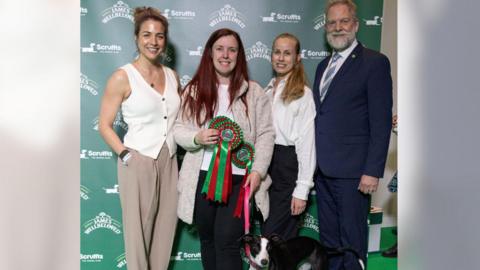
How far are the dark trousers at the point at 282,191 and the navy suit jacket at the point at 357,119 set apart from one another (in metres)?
0.15

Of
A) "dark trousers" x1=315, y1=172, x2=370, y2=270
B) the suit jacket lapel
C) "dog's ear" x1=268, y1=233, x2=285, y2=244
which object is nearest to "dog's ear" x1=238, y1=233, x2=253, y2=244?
"dog's ear" x1=268, y1=233, x2=285, y2=244

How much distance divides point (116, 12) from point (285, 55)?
3.19 feet

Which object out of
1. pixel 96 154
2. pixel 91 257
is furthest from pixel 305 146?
pixel 91 257

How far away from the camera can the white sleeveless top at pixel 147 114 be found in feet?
6.95

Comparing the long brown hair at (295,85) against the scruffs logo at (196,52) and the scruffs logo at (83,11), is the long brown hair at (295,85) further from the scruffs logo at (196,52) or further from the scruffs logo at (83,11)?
the scruffs logo at (83,11)

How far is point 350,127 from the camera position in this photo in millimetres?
2051

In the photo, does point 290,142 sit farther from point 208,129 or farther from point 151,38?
point 151,38

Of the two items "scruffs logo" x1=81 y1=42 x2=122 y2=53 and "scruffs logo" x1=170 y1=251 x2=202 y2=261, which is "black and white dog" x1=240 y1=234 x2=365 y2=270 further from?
"scruffs logo" x1=81 y1=42 x2=122 y2=53

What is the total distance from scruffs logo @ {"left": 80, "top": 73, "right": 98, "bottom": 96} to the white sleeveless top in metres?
0.42

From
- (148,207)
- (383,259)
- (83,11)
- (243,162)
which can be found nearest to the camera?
(243,162)

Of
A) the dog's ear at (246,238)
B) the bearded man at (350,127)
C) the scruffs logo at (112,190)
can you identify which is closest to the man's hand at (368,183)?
the bearded man at (350,127)
